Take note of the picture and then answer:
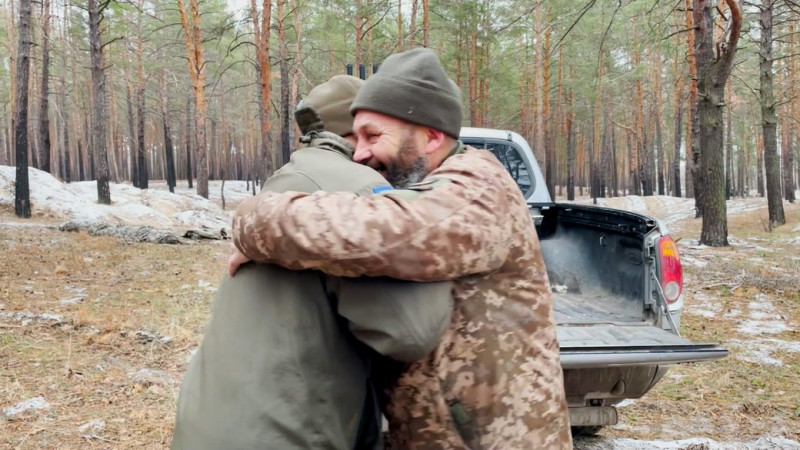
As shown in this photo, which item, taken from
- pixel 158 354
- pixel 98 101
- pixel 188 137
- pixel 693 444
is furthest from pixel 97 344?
pixel 188 137

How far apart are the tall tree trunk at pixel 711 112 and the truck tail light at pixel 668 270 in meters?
9.58

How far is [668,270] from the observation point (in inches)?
137

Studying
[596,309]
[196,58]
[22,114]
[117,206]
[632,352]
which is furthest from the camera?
[196,58]

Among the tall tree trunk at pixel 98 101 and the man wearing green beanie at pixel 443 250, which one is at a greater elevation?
→ the tall tree trunk at pixel 98 101

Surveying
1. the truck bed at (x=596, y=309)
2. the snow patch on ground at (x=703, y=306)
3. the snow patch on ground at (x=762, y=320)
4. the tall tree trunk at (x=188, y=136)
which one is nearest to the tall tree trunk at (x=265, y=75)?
the snow patch on ground at (x=703, y=306)

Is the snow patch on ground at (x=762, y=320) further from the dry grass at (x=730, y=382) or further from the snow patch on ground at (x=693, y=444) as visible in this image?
the snow patch on ground at (x=693, y=444)

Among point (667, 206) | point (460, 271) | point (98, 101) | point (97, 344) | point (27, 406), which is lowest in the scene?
point (27, 406)

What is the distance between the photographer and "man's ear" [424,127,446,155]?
157 cm

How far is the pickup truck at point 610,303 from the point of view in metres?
2.89

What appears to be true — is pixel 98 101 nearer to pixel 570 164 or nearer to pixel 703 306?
pixel 703 306

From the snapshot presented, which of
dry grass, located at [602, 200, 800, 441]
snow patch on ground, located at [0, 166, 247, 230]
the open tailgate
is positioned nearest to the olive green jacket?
the open tailgate

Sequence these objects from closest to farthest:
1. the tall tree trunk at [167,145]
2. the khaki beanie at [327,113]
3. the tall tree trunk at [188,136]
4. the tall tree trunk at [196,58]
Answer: the khaki beanie at [327,113] < the tall tree trunk at [196,58] < the tall tree trunk at [167,145] < the tall tree trunk at [188,136]

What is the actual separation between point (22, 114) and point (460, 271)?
1710 cm

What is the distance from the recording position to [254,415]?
4.26 ft
